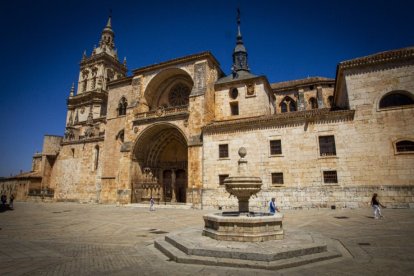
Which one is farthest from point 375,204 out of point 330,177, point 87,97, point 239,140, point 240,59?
point 87,97

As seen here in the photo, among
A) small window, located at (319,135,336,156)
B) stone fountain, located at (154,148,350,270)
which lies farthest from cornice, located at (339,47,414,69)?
stone fountain, located at (154,148,350,270)

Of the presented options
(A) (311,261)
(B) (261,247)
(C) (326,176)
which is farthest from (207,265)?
(C) (326,176)

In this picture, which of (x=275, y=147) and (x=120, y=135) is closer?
(x=275, y=147)

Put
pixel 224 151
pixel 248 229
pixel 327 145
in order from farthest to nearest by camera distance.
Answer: pixel 224 151, pixel 327 145, pixel 248 229

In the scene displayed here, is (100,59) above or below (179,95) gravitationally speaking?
above

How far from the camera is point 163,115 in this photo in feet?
71.4

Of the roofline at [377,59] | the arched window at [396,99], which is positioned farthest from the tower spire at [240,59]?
the arched window at [396,99]

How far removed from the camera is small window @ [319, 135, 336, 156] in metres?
15.6

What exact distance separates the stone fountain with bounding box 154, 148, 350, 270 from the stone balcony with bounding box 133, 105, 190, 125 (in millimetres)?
14381

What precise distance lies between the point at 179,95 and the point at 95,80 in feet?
86.1

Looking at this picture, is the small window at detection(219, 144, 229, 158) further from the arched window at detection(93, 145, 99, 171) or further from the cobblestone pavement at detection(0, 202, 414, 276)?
the arched window at detection(93, 145, 99, 171)

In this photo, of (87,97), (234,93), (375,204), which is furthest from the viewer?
(87,97)

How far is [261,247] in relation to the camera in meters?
5.23

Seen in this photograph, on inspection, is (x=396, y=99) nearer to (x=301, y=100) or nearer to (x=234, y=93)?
(x=301, y=100)
